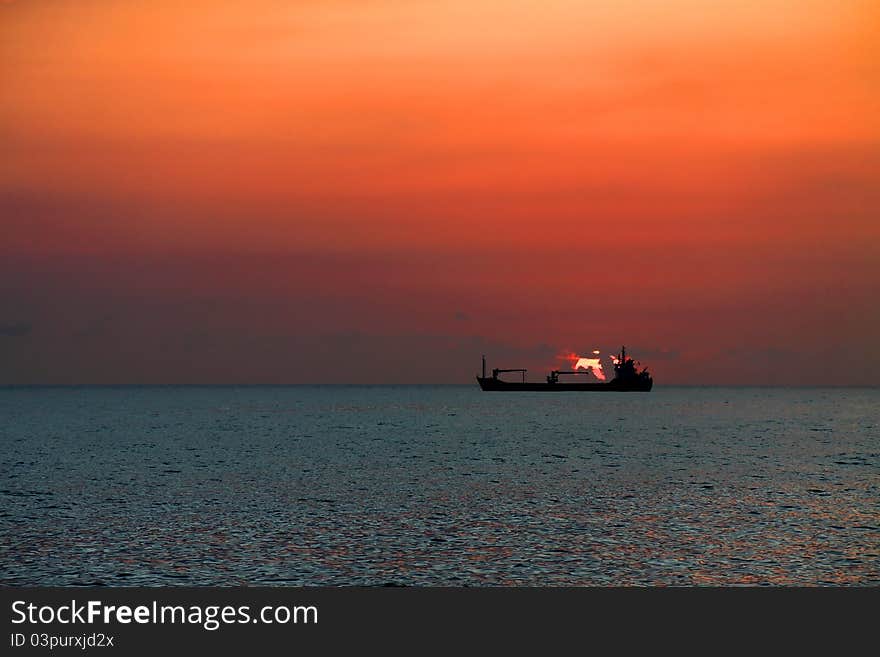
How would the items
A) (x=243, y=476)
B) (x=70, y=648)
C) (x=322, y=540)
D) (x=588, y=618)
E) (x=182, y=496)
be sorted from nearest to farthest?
(x=70, y=648)
(x=588, y=618)
(x=322, y=540)
(x=182, y=496)
(x=243, y=476)

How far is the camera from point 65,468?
226 ft

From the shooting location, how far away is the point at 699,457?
270ft

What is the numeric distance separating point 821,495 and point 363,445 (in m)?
51.5

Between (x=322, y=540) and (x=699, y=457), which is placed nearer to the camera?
(x=322, y=540)

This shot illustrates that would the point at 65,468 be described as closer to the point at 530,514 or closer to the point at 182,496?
the point at 182,496

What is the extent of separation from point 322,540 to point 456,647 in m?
16.5

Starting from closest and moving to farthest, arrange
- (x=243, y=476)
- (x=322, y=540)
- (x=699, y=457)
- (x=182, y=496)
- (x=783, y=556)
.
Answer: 1. (x=783, y=556)
2. (x=322, y=540)
3. (x=182, y=496)
4. (x=243, y=476)
5. (x=699, y=457)

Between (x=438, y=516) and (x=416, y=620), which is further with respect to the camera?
(x=438, y=516)

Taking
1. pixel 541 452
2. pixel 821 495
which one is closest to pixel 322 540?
pixel 821 495

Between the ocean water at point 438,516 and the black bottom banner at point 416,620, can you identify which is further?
the ocean water at point 438,516

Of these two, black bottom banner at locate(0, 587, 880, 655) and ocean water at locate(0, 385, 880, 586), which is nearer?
Answer: black bottom banner at locate(0, 587, 880, 655)

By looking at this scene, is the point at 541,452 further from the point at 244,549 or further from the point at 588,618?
the point at 588,618

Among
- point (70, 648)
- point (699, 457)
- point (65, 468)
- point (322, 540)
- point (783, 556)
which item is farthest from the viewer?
point (699, 457)

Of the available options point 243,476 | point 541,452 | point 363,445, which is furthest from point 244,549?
point 363,445
